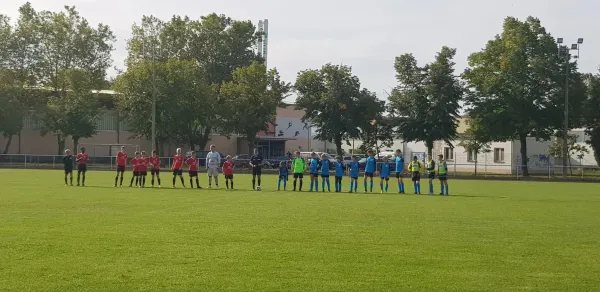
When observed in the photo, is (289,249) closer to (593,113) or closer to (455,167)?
(455,167)

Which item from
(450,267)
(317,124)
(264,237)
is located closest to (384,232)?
(264,237)

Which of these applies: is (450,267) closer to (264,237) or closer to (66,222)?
(264,237)

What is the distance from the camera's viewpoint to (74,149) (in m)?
73.2

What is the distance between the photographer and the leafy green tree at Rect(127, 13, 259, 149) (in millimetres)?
80250

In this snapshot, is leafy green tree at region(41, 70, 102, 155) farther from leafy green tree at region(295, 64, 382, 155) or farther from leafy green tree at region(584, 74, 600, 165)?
leafy green tree at region(584, 74, 600, 165)

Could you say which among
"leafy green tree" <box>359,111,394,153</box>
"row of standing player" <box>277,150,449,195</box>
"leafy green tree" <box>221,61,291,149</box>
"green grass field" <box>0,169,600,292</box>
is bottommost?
"green grass field" <box>0,169,600,292</box>

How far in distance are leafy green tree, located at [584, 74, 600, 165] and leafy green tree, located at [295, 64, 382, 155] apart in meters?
18.0

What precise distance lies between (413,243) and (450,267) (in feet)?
8.04

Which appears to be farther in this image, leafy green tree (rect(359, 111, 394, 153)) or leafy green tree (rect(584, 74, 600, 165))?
leafy green tree (rect(359, 111, 394, 153))

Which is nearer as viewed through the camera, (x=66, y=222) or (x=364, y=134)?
(x=66, y=222)

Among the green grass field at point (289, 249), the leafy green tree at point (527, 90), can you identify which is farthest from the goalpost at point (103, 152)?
the green grass field at point (289, 249)

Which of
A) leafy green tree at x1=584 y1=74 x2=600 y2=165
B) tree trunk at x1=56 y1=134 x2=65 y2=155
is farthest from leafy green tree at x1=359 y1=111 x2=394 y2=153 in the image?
tree trunk at x1=56 y1=134 x2=65 y2=155

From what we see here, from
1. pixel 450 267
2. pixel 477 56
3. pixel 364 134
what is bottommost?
pixel 450 267

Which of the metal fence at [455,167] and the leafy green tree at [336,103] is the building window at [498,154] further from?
the leafy green tree at [336,103]
